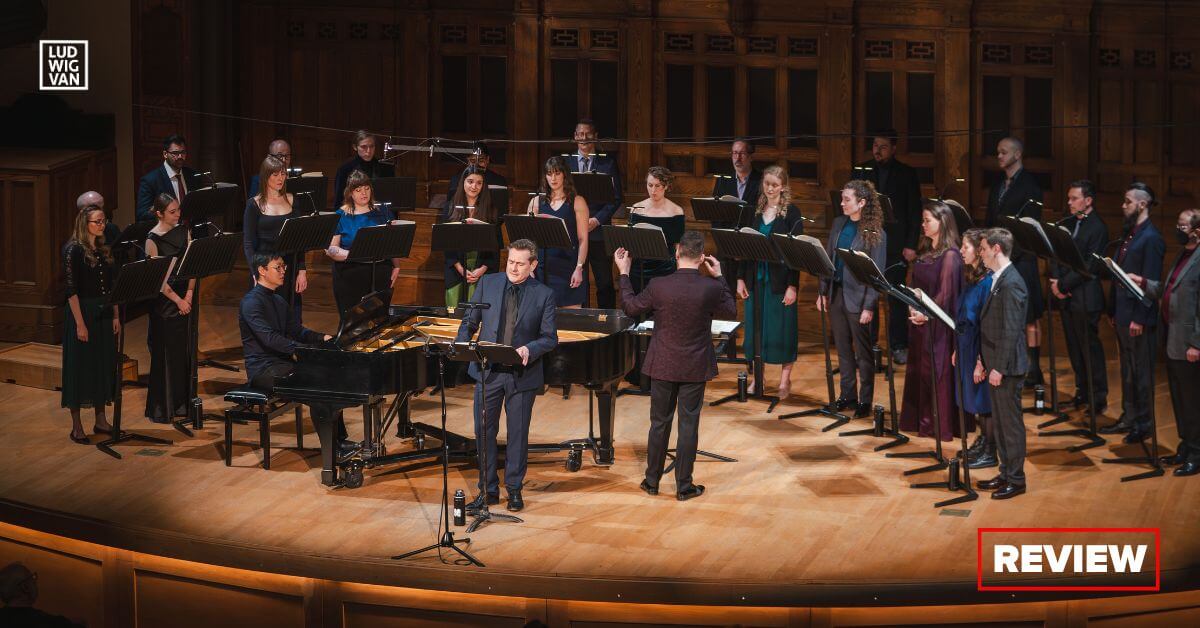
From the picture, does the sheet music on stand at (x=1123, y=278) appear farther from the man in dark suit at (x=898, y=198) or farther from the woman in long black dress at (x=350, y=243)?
the woman in long black dress at (x=350, y=243)

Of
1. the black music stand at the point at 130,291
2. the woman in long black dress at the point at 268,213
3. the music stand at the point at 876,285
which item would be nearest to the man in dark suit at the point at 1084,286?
the music stand at the point at 876,285

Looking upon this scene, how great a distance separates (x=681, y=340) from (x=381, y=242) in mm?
2212

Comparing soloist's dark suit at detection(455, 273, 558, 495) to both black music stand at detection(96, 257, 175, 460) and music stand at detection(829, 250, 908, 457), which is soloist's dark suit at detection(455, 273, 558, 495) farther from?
black music stand at detection(96, 257, 175, 460)

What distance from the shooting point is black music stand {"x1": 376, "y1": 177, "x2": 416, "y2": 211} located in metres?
9.70

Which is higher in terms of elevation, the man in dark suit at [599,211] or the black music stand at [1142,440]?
the man in dark suit at [599,211]

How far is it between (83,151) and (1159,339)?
805cm

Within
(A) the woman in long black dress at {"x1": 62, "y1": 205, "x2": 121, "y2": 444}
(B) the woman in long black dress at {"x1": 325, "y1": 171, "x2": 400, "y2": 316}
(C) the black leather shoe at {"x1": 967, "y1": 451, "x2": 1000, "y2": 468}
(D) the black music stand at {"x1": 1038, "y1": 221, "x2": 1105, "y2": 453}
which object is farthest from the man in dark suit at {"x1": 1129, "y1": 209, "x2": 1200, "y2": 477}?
(A) the woman in long black dress at {"x1": 62, "y1": 205, "x2": 121, "y2": 444}

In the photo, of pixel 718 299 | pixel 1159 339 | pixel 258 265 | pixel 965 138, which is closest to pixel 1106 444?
pixel 1159 339

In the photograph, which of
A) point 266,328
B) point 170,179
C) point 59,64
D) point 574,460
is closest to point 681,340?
point 574,460

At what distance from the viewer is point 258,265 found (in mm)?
8023

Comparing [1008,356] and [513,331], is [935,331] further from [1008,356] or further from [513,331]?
[513,331]

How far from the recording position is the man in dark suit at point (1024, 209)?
952cm

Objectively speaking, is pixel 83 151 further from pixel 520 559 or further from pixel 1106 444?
pixel 1106 444

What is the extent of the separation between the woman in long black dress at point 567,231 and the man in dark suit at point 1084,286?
2.94 metres
